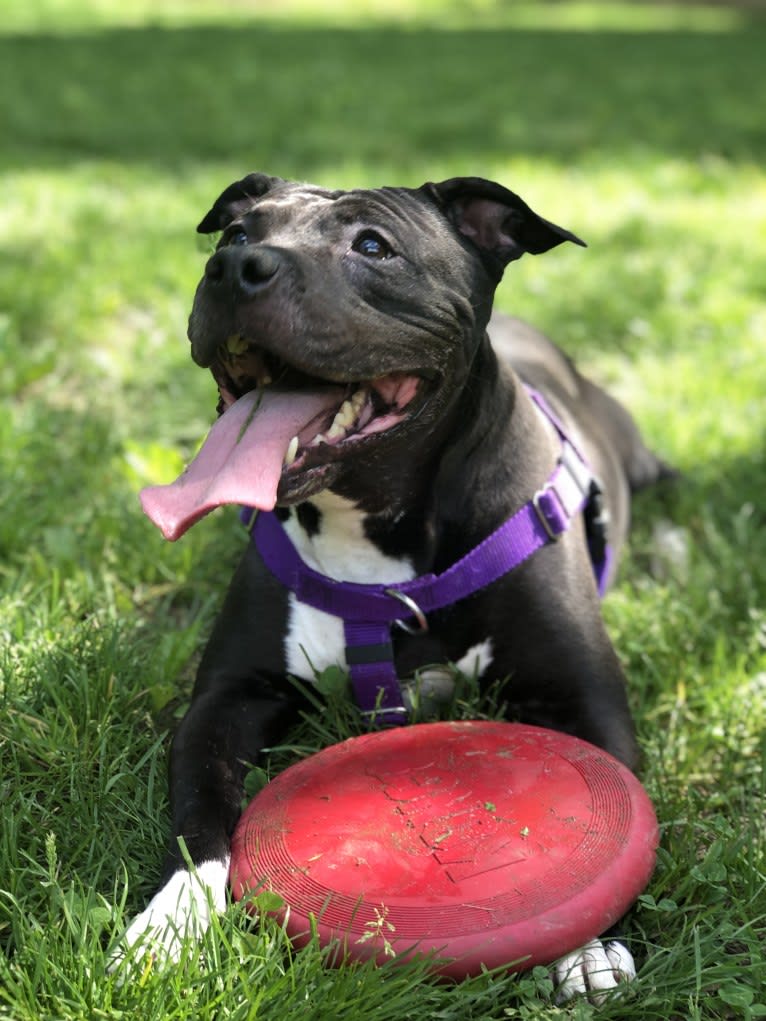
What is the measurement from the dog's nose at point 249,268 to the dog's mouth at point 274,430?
11 cm

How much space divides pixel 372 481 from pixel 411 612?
0.32 metres

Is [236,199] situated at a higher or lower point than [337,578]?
higher

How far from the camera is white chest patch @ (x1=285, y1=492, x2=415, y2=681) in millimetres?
2807

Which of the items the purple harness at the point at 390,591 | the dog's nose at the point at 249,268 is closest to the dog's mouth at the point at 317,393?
the dog's nose at the point at 249,268

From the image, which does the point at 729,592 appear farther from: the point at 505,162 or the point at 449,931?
the point at 505,162

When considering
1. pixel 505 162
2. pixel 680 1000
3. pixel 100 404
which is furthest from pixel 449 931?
pixel 505 162

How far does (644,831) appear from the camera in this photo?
88.7 inches

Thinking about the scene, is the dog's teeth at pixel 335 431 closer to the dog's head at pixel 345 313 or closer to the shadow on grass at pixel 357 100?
the dog's head at pixel 345 313

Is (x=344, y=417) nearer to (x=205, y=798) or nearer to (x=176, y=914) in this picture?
(x=205, y=798)

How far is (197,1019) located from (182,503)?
0.91 meters

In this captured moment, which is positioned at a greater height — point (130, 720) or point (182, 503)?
point (182, 503)

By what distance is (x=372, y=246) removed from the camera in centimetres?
253

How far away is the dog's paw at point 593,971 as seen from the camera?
2.14 meters

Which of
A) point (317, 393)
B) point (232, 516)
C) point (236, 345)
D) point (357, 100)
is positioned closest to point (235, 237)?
point (236, 345)
